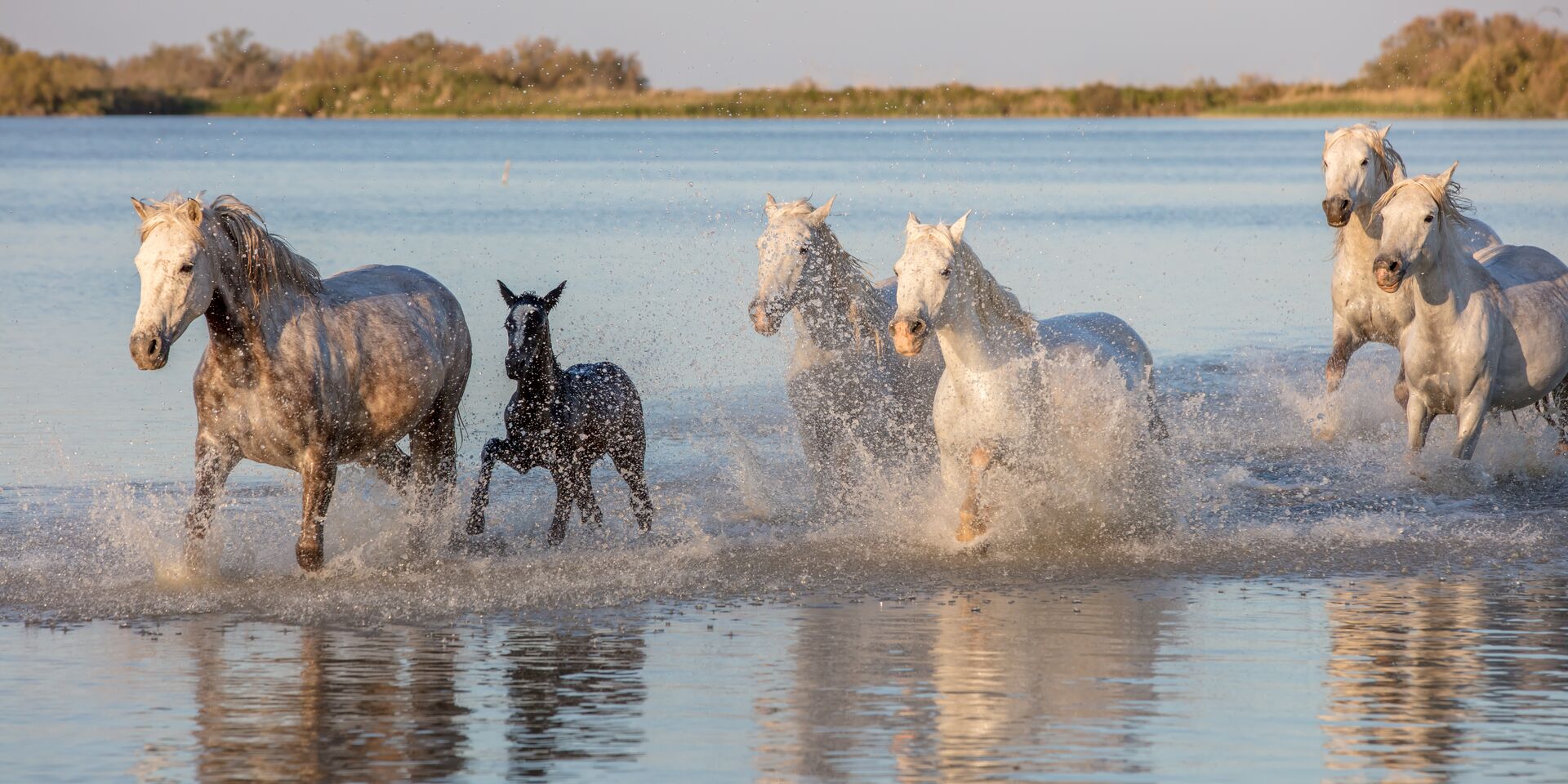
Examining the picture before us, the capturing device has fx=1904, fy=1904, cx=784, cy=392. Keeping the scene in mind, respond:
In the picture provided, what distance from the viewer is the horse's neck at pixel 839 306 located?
9.04 metres

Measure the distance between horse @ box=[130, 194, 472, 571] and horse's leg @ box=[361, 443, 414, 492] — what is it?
46 cm

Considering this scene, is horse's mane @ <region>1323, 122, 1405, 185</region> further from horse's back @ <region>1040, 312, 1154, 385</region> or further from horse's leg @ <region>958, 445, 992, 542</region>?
horse's leg @ <region>958, 445, 992, 542</region>

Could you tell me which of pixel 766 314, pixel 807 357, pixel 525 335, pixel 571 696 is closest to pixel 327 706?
pixel 571 696

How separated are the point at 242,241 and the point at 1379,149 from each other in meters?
6.51

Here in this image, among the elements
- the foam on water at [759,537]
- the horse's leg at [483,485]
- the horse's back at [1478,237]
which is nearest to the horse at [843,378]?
the foam on water at [759,537]

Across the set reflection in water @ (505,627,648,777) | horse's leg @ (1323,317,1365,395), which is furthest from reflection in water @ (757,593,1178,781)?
horse's leg @ (1323,317,1365,395)

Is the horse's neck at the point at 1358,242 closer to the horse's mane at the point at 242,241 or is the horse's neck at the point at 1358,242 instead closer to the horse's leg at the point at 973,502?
the horse's leg at the point at 973,502

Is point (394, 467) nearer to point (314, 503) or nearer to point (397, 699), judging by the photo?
point (314, 503)

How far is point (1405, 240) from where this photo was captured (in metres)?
9.59

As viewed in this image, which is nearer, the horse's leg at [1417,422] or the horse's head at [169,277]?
the horse's head at [169,277]

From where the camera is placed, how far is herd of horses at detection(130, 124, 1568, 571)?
Result: 7.55 m

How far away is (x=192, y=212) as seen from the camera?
723cm

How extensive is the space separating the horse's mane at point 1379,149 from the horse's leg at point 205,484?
21.0ft

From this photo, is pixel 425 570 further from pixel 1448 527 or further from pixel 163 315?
pixel 1448 527
